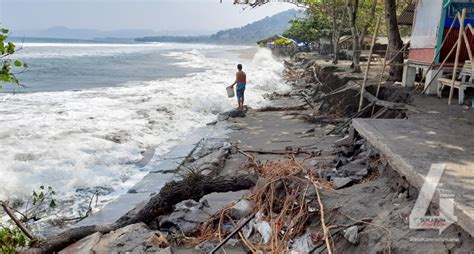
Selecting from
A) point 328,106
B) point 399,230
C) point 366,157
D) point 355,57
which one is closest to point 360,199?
point 399,230

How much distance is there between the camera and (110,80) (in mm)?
28719

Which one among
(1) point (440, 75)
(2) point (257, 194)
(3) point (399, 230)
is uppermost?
(1) point (440, 75)

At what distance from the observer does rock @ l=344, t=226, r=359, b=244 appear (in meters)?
3.65

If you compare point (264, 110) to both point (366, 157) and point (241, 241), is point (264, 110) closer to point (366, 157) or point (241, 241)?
point (366, 157)

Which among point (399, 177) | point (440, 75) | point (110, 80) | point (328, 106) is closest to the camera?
point (399, 177)

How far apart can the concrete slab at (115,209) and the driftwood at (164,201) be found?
1.08 metres

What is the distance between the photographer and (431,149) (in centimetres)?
474

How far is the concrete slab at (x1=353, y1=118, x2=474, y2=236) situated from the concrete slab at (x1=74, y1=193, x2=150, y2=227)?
4.16 m

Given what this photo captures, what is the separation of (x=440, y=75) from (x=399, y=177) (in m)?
6.23

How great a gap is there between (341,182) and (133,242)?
107 inches

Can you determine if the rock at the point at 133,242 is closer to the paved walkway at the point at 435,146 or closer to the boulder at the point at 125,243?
the boulder at the point at 125,243

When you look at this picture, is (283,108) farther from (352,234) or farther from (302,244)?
(352,234)

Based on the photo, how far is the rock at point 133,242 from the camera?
4.33 m

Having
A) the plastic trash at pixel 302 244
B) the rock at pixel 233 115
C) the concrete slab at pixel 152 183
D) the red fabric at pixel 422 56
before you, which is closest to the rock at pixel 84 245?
the plastic trash at pixel 302 244
